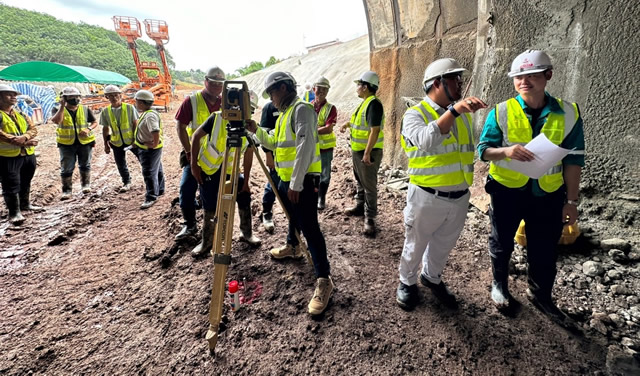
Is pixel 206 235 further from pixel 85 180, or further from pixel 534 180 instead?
pixel 85 180

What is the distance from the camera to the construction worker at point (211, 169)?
2.94 metres

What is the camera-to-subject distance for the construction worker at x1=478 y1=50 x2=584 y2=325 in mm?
1957

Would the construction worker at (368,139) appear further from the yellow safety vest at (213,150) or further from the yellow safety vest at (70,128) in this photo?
the yellow safety vest at (70,128)

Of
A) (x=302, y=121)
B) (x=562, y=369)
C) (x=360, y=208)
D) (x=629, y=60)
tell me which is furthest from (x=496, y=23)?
(x=562, y=369)

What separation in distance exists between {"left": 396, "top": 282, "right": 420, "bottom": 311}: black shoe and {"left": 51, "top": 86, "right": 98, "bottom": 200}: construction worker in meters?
6.12

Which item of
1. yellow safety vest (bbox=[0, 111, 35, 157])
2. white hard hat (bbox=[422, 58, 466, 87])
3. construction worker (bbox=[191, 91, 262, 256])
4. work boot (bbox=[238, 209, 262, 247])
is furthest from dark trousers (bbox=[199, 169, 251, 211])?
yellow safety vest (bbox=[0, 111, 35, 157])

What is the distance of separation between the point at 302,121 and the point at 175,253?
2.41 m

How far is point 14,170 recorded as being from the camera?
4496 millimetres

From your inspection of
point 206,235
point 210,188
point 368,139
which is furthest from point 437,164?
point 206,235

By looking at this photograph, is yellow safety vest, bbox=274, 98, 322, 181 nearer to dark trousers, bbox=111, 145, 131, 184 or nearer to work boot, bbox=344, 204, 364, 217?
work boot, bbox=344, 204, 364, 217

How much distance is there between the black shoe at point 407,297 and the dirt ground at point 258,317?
0.06 meters

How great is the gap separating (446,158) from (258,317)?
1.93m

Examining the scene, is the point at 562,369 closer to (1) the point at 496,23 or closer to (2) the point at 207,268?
(2) the point at 207,268

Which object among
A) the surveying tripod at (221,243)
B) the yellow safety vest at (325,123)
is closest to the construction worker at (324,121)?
the yellow safety vest at (325,123)
